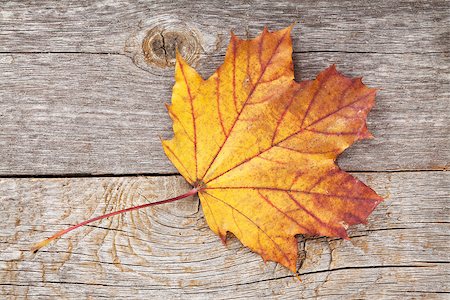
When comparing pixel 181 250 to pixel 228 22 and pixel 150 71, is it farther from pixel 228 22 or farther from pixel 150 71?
pixel 228 22

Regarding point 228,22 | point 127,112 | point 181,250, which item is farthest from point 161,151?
point 228,22

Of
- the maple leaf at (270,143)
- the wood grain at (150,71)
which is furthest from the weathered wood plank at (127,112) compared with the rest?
the maple leaf at (270,143)

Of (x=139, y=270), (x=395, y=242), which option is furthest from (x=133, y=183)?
(x=395, y=242)

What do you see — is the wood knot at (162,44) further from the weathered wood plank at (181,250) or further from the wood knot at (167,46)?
the weathered wood plank at (181,250)

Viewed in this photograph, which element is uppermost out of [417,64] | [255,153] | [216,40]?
[216,40]

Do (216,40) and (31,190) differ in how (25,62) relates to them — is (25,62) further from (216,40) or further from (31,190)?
(216,40)

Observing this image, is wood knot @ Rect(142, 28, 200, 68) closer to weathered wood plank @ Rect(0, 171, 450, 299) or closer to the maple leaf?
the maple leaf

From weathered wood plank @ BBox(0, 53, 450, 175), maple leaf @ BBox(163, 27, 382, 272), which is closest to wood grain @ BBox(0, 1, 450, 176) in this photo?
weathered wood plank @ BBox(0, 53, 450, 175)
